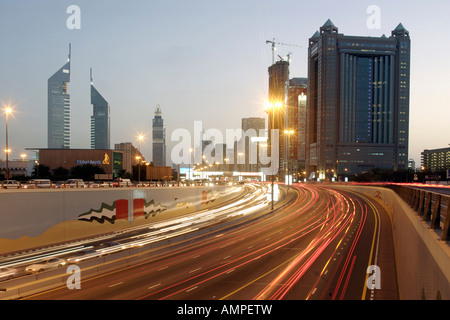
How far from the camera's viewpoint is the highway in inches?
749

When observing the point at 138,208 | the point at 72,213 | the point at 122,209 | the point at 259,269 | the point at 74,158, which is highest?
the point at 74,158

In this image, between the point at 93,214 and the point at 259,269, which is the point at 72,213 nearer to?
the point at 93,214

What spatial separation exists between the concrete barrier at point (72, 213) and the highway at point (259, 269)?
12.6m

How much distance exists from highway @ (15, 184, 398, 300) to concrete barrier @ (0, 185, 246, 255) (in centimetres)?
1262

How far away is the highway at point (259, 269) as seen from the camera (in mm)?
19016

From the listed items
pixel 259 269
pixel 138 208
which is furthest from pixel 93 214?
pixel 259 269

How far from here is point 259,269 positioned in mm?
24500

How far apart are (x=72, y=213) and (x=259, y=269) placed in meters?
23.1

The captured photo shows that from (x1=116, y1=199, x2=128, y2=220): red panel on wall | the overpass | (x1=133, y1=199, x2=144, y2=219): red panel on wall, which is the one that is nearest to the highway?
the overpass

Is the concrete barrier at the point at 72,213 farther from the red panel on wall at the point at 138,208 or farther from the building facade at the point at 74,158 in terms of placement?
the building facade at the point at 74,158

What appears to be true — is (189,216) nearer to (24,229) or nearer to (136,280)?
(24,229)

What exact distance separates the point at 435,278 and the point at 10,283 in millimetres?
19060

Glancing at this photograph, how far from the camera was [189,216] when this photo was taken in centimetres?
6053
